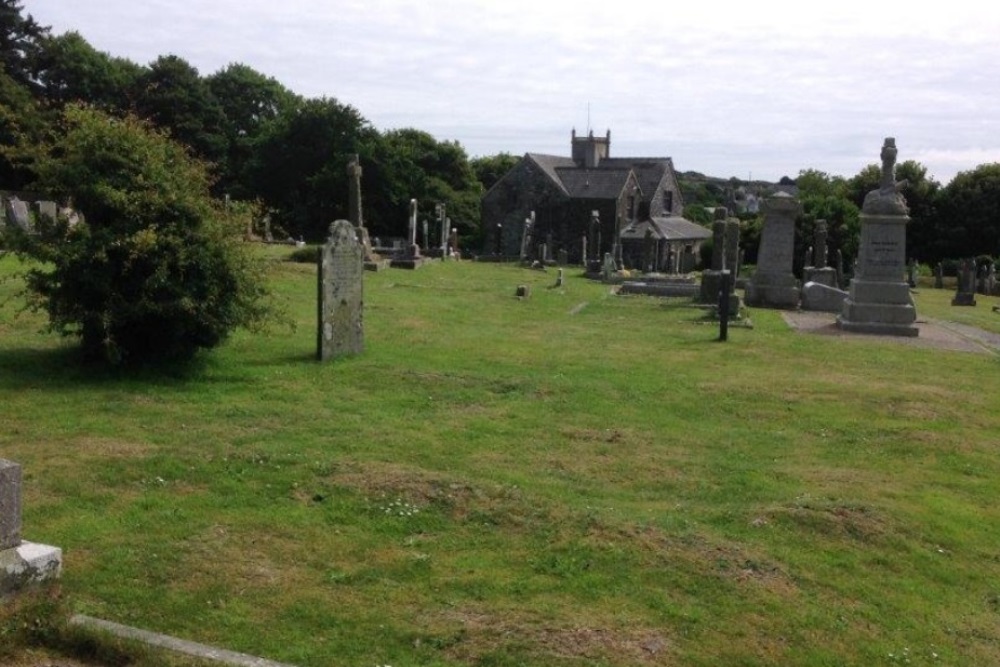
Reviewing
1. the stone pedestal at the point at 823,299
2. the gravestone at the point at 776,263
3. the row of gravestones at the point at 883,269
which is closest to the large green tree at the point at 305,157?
the gravestone at the point at 776,263

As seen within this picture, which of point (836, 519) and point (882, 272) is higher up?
point (882, 272)

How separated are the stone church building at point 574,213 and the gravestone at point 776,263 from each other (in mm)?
29987

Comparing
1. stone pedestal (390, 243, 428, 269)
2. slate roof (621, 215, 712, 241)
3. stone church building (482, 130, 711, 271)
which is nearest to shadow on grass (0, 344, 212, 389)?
stone pedestal (390, 243, 428, 269)

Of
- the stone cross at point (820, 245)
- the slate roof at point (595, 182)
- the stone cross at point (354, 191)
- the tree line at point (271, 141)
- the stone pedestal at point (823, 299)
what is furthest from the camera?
the slate roof at point (595, 182)

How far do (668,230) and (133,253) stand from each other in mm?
53637

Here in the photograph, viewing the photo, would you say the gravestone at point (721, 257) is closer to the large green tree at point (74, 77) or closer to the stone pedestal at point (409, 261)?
the stone pedestal at point (409, 261)

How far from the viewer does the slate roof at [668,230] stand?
61.0 metres

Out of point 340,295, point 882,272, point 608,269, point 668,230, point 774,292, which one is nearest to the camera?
point 340,295

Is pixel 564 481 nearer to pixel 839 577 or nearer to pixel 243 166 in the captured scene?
pixel 839 577

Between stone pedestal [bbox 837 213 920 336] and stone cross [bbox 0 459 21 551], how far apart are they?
19490mm

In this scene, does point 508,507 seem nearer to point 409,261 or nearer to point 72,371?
point 72,371

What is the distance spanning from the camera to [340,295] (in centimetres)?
1419

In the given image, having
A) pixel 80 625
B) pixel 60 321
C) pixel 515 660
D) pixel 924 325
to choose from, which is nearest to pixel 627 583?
pixel 515 660

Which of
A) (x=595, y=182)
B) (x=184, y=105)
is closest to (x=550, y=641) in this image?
(x=595, y=182)
